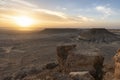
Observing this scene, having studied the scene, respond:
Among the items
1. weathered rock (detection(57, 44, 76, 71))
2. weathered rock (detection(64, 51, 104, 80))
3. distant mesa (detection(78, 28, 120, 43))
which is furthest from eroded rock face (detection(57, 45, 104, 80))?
distant mesa (detection(78, 28, 120, 43))

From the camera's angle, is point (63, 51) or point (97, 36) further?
point (97, 36)

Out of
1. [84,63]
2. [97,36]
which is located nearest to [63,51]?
[84,63]

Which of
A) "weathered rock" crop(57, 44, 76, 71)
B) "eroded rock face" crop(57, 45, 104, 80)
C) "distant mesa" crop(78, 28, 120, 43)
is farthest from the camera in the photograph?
"distant mesa" crop(78, 28, 120, 43)

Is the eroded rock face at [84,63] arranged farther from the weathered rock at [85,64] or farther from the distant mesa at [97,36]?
the distant mesa at [97,36]

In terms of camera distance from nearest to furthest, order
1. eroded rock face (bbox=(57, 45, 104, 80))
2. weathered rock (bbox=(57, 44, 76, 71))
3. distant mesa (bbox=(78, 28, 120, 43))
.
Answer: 1. eroded rock face (bbox=(57, 45, 104, 80))
2. weathered rock (bbox=(57, 44, 76, 71))
3. distant mesa (bbox=(78, 28, 120, 43))

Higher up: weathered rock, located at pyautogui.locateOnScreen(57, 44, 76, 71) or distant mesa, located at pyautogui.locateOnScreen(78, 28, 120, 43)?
weathered rock, located at pyautogui.locateOnScreen(57, 44, 76, 71)

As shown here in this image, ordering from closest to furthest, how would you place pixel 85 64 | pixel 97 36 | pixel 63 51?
pixel 85 64
pixel 63 51
pixel 97 36

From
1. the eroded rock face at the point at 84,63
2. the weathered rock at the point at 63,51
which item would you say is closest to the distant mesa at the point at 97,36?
the weathered rock at the point at 63,51

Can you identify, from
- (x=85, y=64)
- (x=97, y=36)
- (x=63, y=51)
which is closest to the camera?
(x=85, y=64)

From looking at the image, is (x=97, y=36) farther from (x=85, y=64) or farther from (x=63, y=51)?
(x=85, y=64)

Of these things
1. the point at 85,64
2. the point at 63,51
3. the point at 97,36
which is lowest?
the point at 97,36

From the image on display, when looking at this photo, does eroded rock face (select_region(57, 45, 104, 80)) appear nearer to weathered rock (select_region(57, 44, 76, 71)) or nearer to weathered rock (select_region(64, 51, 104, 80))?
weathered rock (select_region(64, 51, 104, 80))

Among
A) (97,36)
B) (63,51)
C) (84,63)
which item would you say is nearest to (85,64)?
(84,63)

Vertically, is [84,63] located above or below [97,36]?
above
